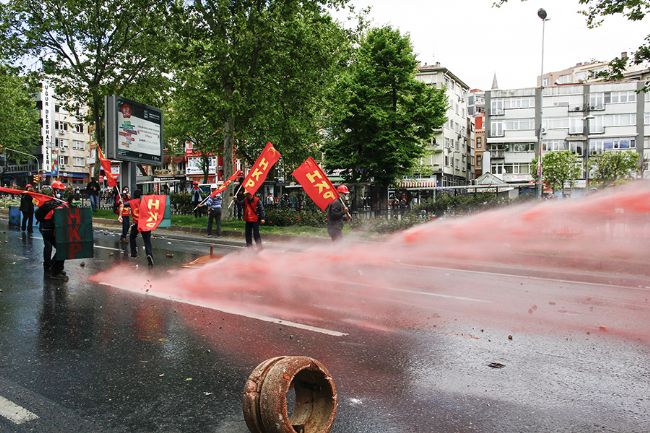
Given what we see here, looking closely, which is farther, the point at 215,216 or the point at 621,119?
the point at 621,119

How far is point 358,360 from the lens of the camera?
494 centimetres

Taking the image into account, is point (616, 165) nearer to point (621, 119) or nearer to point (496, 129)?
point (621, 119)

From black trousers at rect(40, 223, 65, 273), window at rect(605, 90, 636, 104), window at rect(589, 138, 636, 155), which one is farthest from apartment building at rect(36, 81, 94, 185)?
black trousers at rect(40, 223, 65, 273)

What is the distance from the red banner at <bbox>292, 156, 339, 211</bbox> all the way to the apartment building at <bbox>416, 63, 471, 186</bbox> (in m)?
52.0

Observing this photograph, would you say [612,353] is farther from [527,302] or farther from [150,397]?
[150,397]

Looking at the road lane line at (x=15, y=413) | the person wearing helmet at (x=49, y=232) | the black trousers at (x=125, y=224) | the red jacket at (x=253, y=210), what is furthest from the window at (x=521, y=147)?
the road lane line at (x=15, y=413)

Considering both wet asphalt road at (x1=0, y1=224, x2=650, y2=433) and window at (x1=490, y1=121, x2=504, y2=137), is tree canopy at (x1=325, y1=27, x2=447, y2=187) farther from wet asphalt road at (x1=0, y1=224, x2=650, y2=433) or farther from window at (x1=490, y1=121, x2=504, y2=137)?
window at (x1=490, y1=121, x2=504, y2=137)

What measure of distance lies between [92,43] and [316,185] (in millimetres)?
22404

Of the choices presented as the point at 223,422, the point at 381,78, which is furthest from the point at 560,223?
the point at 381,78

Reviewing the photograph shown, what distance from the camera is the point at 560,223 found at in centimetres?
914

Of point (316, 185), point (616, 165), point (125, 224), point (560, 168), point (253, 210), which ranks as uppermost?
point (616, 165)

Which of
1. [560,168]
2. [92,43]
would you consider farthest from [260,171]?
[560,168]

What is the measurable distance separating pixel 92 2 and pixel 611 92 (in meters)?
65.8

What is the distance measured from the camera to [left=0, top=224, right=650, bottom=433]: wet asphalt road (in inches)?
145
